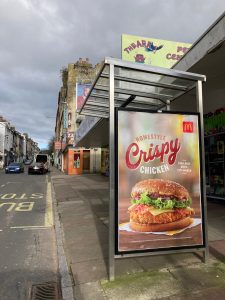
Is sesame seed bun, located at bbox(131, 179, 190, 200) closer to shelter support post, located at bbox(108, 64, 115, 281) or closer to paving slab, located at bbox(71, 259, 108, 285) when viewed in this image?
shelter support post, located at bbox(108, 64, 115, 281)

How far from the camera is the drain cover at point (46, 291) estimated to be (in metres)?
4.24

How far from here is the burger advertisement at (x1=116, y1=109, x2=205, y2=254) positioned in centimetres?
451

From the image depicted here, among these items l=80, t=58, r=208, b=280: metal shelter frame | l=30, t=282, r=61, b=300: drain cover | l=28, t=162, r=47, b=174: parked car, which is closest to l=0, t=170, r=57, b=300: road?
l=30, t=282, r=61, b=300: drain cover

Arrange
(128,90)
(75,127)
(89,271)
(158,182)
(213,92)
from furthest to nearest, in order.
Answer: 1. (75,127)
2. (213,92)
3. (128,90)
4. (89,271)
5. (158,182)

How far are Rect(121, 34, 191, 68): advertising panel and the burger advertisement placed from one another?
14524mm

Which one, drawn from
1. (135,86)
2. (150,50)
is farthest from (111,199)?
(150,50)

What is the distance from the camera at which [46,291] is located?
174 inches

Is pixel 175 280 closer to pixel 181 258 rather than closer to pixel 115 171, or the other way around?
pixel 181 258

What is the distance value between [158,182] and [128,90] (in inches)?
69.6

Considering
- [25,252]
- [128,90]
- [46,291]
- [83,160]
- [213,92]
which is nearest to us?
[46,291]

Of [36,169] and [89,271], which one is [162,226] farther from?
[36,169]

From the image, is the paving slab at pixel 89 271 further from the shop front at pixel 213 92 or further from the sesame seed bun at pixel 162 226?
the shop front at pixel 213 92

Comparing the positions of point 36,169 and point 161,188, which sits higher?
point 161,188

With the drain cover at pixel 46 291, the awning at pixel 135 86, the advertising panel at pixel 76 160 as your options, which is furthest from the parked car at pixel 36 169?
the drain cover at pixel 46 291
